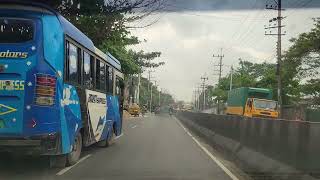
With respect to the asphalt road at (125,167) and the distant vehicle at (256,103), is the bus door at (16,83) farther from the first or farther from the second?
the distant vehicle at (256,103)

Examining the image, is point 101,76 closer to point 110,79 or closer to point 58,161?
point 110,79

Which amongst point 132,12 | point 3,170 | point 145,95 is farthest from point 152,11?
point 145,95

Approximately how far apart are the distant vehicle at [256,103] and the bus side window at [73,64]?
3490cm

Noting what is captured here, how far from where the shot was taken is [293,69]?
59.8 m

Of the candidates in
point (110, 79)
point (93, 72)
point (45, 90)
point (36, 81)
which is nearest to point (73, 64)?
point (45, 90)

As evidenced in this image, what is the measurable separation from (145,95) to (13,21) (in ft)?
490

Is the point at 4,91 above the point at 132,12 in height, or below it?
below

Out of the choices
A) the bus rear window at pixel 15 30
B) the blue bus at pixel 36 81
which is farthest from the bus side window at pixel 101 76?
the bus rear window at pixel 15 30

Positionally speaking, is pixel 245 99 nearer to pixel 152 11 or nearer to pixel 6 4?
pixel 152 11

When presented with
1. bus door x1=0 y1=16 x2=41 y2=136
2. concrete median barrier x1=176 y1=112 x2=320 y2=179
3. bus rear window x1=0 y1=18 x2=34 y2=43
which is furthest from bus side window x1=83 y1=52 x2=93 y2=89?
concrete median barrier x1=176 y1=112 x2=320 y2=179

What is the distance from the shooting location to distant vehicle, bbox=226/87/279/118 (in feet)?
157

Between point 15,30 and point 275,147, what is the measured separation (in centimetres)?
602

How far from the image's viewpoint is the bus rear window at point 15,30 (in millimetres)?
12172

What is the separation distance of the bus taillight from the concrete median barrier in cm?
478
